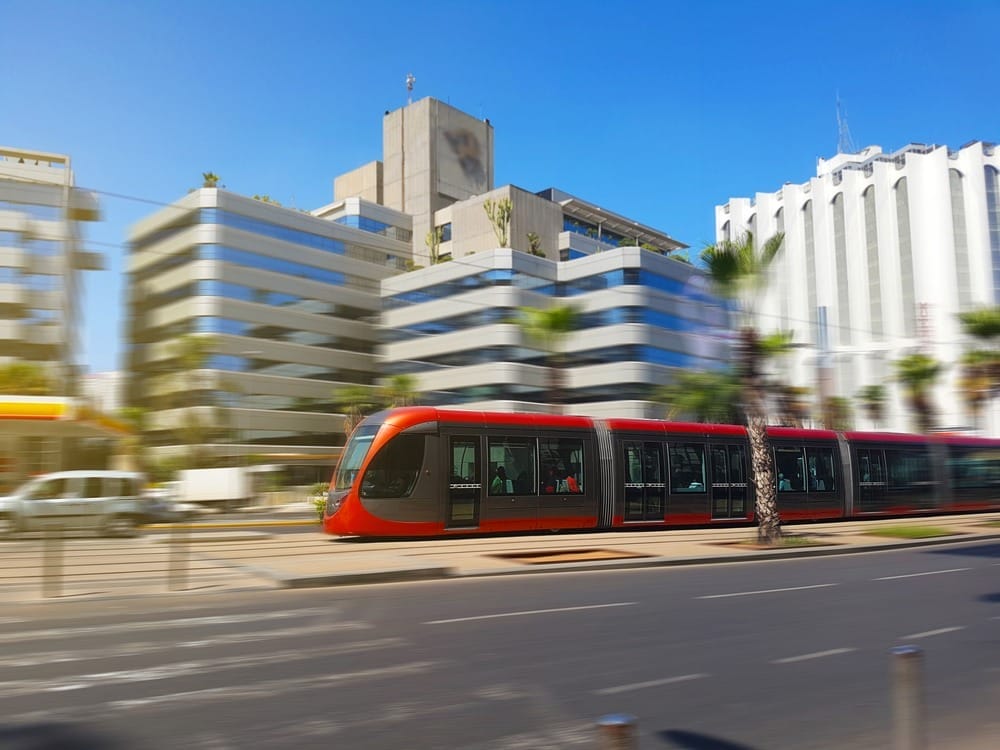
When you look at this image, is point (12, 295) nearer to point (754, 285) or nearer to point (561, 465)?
point (561, 465)

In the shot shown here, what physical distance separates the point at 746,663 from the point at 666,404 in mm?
53342

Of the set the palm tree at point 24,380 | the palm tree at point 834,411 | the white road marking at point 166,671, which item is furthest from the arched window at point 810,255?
the white road marking at point 166,671

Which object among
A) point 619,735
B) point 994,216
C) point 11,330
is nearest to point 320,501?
point 619,735

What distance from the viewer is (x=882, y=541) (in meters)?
18.7

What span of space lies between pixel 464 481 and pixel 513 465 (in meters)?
1.44

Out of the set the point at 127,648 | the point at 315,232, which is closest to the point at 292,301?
the point at 315,232

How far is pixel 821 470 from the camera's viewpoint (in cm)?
2628

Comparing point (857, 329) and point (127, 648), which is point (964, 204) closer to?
point (857, 329)

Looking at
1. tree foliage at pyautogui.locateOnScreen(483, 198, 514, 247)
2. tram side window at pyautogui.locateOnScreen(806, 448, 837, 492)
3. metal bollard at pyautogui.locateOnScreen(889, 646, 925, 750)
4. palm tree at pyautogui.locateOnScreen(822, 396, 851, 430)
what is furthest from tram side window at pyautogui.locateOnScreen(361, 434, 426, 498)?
tree foliage at pyautogui.locateOnScreen(483, 198, 514, 247)

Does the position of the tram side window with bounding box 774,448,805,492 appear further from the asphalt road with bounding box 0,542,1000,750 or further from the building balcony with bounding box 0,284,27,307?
the building balcony with bounding box 0,284,27,307

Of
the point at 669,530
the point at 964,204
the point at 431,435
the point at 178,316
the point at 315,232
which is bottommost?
the point at 669,530

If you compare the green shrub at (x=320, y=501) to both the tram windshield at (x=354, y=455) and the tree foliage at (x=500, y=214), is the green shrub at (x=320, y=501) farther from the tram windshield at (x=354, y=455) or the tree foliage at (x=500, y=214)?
the tree foliage at (x=500, y=214)

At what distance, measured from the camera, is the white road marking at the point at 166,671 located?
19.0 ft

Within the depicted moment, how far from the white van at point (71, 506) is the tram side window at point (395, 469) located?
25.3 feet
